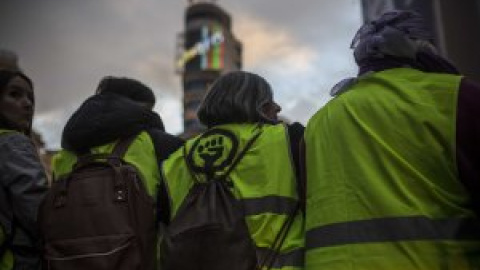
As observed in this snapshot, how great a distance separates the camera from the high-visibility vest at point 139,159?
2.86 meters

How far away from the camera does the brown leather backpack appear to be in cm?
257

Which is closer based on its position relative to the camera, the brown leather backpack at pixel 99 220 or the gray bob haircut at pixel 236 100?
the brown leather backpack at pixel 99 220

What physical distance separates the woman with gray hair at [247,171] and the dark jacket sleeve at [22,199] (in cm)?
67

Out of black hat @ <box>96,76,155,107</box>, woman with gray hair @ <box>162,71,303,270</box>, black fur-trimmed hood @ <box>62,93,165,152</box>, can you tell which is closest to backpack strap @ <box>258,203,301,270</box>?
woman with gray hair @ <box>162,71,303,270</box>

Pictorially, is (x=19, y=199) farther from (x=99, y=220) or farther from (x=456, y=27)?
(x=456, y=27)

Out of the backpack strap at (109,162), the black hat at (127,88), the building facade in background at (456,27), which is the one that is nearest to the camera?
the backpack strap at (109,162)

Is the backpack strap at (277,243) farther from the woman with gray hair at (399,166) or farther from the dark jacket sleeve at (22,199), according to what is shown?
the dark jacket sleeve at (22,199)

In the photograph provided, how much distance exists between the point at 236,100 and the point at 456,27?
35.2 feet

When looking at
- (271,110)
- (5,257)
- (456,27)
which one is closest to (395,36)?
(271,110)

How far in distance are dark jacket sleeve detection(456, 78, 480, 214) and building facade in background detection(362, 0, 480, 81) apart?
34.0 feet

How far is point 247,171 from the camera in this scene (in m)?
2.57

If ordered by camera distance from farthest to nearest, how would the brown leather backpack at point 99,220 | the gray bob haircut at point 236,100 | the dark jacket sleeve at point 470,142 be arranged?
the gray bob haircut at point 236,100 < the brown leather backpack at point 99,220 < the dark jacket sleeve at point 470,142

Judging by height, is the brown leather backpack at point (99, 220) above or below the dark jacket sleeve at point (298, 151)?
below

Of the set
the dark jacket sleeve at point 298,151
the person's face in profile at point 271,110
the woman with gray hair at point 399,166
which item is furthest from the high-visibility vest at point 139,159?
the woman with gray hair at point 399,166
